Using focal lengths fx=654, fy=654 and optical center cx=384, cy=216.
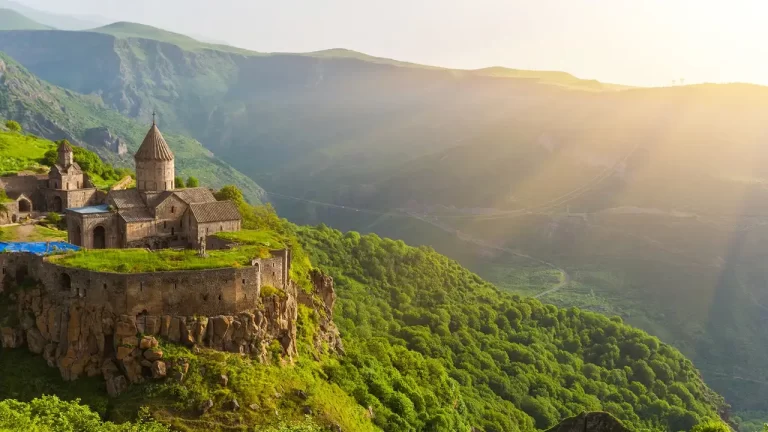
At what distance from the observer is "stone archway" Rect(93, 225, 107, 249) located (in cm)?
4256

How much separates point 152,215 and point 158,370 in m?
14.2

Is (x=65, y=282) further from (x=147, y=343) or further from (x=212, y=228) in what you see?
(x=212, y=228)

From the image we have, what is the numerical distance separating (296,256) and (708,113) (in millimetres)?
162565

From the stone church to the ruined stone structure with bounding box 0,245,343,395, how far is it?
671 centimetres

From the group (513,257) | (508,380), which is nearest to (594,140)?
(513,257)

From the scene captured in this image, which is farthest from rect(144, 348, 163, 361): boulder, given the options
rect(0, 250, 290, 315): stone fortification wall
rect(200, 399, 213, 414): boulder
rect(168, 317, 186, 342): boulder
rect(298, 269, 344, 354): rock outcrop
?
rect(298, 269, 344, 354): rock outcrop

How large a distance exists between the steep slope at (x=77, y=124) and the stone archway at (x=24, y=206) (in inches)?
3471

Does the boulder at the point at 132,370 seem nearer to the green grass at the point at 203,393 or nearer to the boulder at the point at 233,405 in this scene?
the green grass at the point at 203,393

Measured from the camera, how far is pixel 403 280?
81.8m

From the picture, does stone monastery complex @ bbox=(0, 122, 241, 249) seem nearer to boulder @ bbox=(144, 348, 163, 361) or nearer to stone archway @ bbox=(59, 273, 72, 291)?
stone archway @ bbox=(59, 273, 72, 291)

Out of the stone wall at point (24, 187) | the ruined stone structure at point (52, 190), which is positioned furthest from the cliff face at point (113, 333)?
the stone wall at point (24, 187)

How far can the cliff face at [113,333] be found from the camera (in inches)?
1265

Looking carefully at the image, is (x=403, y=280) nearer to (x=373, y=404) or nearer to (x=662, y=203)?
(x=373, y=404)

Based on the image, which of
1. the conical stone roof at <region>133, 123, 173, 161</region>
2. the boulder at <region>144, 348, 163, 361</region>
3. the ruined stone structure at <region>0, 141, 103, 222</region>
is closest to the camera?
the boulder at <region>144, 348, 163, 361</region>
